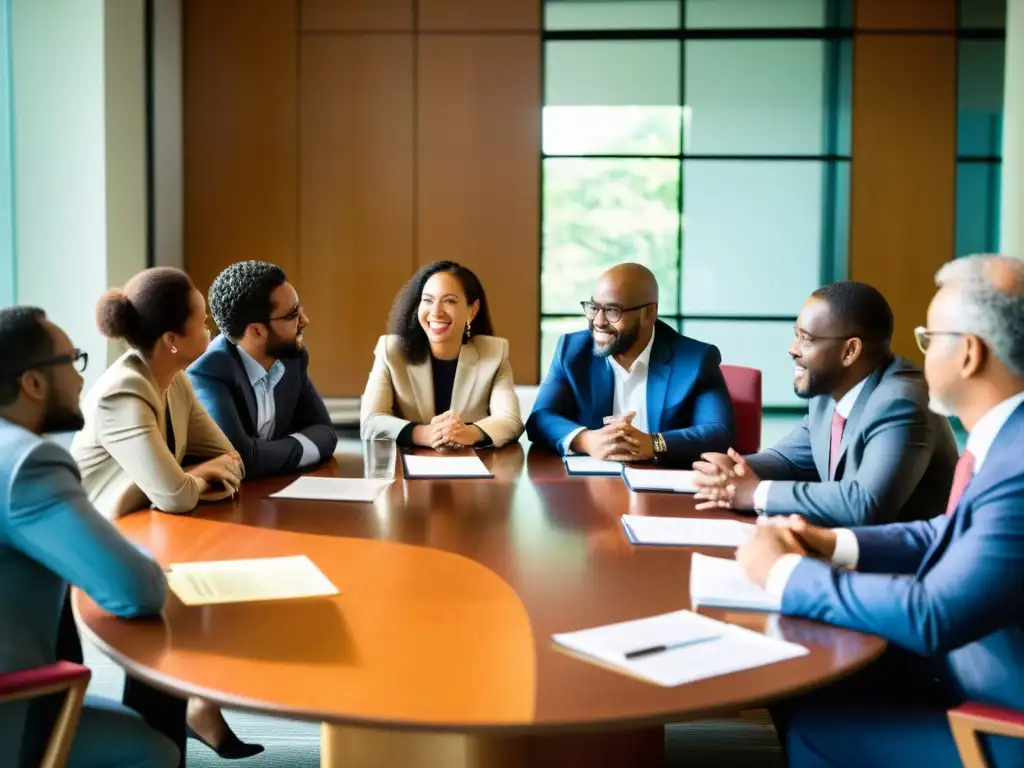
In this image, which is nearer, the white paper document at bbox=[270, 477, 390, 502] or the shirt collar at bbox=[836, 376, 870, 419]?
the shirt collar at bbox=[836, 376, 870, 419]

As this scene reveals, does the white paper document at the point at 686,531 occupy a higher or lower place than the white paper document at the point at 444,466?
lower

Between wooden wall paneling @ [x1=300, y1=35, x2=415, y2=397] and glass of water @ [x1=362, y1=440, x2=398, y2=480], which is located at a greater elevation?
wooden wall paneling @ [x1=300, y1=35, x2=415, y2=397]

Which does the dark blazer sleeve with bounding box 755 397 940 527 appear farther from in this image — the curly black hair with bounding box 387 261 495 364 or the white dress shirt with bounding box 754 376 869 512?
the curly black hair with bounding box 387 261 495 364

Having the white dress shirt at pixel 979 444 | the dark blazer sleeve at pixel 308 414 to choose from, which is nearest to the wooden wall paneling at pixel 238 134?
the dark blazer sleeve at pixel 308 414

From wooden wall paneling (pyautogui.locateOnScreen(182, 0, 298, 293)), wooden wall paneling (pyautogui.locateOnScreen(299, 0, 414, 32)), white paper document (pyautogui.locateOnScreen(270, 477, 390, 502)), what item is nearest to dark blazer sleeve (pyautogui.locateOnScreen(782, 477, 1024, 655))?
white paper document (pyautogui.locateOnScreen(270, 477, 390, 502))

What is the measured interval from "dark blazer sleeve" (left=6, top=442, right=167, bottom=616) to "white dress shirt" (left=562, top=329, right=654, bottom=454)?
2.19m

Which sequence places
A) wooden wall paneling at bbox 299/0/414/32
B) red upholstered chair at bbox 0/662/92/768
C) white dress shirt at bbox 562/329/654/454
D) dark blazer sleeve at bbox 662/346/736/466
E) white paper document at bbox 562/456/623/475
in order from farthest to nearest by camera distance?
1. wooden wall paneling at bbox 299/0/414/32
2. white dress shirt at bbox 562/329/654/454
3. dark blazer sleeve at bbox 662/346/736/466
4. white paper document at bbox 562/456/623/475
5. red upholstered chair at bbox 0/662/92/768

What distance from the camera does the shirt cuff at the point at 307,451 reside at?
3.07m

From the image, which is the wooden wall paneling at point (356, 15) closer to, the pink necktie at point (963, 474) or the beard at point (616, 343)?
the beard at point (616, 343)

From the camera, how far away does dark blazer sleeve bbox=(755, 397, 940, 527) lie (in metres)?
2.26

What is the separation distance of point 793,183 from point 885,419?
582 cm

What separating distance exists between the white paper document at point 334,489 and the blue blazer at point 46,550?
0.95 m

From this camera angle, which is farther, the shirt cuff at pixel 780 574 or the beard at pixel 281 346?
the beard at pixel 281 346

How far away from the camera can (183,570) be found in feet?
6.16
